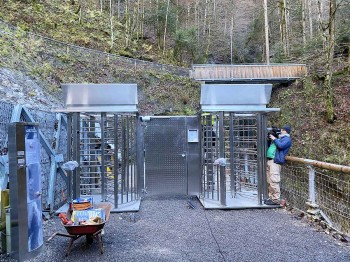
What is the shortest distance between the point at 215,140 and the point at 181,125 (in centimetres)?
119

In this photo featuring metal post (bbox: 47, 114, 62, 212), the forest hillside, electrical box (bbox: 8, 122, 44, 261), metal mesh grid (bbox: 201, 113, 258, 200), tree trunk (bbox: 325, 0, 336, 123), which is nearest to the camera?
electrical box (bbox: 8, 122, 44, 261)

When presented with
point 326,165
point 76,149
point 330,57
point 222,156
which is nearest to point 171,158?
point 222,156

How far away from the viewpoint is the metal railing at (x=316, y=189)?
17.2 ft

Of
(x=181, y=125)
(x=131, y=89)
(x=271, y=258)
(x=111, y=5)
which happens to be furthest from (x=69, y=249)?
(x=111, y=5)

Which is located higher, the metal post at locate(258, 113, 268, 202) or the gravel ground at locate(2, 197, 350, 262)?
the metal post at locate(258, 113, 268, 202)

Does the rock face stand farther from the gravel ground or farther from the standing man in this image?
the standing man

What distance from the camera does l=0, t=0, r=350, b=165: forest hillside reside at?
13273 mm

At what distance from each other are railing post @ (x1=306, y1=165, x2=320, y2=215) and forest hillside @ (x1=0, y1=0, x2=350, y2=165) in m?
6.78

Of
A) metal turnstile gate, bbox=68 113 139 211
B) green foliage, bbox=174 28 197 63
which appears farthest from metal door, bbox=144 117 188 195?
green foliage, bbox=174 28 197 63

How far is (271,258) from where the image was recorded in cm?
364

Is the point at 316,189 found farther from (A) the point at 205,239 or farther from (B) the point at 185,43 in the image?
(B) the point at 185,43

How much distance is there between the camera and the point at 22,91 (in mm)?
9719

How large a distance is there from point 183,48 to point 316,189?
2298 cm

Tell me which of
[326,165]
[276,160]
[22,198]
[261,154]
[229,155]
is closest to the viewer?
[22,198]
